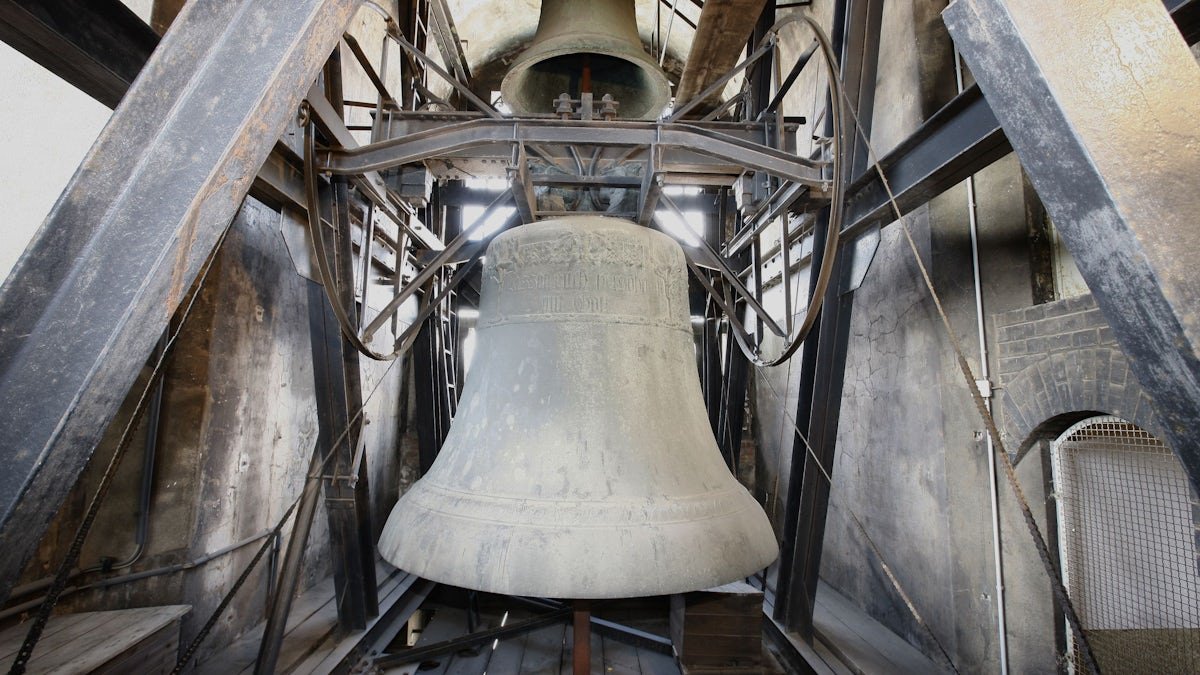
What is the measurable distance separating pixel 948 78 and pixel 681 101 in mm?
1553

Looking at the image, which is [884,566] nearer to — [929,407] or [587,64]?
[929,407]

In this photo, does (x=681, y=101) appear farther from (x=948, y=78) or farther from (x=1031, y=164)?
(x=1031, y=164)

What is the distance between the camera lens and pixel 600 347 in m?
1.88

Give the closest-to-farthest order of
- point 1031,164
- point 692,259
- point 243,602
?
point 1031,164 < point 692,259 < point 243,602

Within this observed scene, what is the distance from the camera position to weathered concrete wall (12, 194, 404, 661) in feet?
9.25

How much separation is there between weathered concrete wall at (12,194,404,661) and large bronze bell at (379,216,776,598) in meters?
1.23

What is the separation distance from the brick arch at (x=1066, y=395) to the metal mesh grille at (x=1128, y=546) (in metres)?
0.13

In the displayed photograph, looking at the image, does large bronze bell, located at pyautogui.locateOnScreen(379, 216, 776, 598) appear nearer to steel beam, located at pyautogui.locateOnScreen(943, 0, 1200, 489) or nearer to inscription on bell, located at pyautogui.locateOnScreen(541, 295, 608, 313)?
inscription on bell, located at pyautogui.locateOnScreen(541, 295, 608, 313)

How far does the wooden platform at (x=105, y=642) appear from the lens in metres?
2.09

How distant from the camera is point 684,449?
5.92 feet

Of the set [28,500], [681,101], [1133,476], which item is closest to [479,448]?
[28,500]

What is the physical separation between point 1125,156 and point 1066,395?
241 cm

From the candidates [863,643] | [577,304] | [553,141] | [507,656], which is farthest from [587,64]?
[863,643]

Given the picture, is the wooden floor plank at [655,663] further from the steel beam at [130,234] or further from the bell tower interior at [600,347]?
the steel beam at [130,234]
